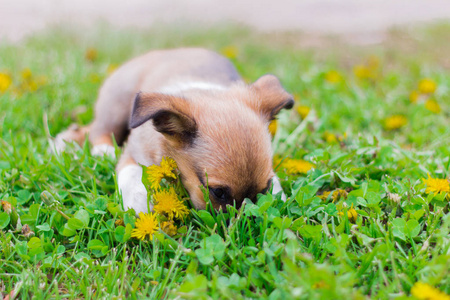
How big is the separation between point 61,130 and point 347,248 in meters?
3.25

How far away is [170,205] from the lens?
2621 millimetres

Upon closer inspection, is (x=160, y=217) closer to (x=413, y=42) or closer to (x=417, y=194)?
(x=417, y=194)

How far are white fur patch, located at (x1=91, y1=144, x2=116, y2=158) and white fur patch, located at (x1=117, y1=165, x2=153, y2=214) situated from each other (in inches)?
17.6

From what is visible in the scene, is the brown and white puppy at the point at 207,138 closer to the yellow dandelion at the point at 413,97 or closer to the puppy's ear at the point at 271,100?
the puppy's ear at the point at 271,100

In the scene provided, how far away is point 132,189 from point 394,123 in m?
2.88

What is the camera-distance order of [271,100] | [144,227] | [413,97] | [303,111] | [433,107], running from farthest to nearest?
1. [413,97]
2. [433,107]
3. [303,111]
4. [271,100]
5. [144,227]

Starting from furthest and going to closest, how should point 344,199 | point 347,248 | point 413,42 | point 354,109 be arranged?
1. point 413,42
2. point 354,109
3. point 344,199
4. point 347,248

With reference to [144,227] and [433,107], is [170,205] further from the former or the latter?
[433,107]

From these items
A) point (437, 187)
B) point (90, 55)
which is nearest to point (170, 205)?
point (437, 187)

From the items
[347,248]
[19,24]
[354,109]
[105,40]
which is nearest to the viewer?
[347,248]

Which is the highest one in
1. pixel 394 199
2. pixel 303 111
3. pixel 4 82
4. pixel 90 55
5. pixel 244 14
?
pixel 244 14

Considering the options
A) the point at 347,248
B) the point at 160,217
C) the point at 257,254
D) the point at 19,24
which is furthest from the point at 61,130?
the point at 19,24

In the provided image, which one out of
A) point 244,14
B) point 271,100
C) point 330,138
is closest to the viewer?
point 271,100

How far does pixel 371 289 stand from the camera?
219cm
